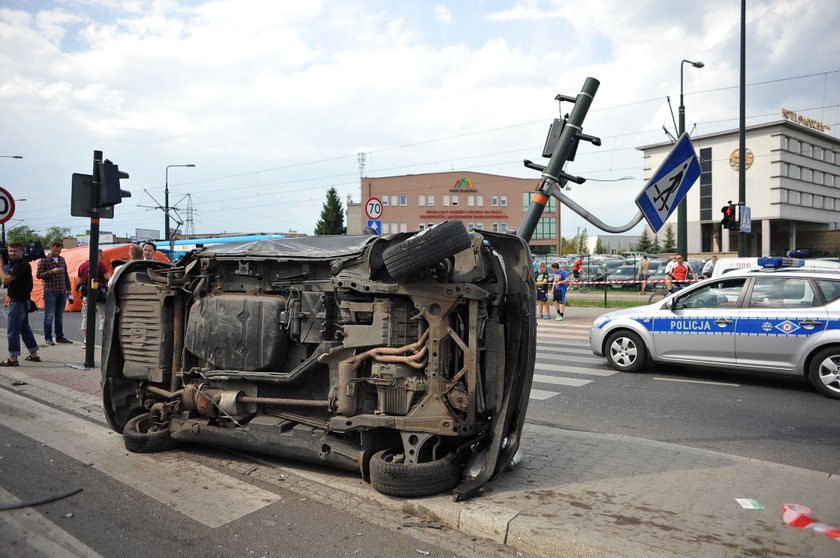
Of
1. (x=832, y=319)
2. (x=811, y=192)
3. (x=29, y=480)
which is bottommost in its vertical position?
(x=29, y=480)

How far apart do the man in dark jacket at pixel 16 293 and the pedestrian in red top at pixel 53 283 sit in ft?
4.59

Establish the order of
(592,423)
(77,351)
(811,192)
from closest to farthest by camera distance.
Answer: (592,423)
(77,351)
(811,192)

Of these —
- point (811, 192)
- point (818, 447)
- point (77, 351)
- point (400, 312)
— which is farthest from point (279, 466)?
point (811, 192)

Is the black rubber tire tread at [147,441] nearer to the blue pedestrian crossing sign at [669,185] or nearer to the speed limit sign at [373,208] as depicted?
the blue pedestrian crossing sign at [669,185]

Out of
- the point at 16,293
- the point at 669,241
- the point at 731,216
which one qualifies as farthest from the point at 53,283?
the point at 669,241

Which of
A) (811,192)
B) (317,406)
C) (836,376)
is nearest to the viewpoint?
(317,406)

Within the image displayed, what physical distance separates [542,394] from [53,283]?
30.3ft

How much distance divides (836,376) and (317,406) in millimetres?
6784

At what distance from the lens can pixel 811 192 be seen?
65.8 meters

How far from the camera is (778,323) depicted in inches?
316

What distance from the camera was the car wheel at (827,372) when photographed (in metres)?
7.60

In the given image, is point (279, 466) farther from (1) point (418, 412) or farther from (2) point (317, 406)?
(1) point (418, 412)

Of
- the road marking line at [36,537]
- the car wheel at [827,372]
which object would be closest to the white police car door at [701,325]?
the car wheel at [827,372]

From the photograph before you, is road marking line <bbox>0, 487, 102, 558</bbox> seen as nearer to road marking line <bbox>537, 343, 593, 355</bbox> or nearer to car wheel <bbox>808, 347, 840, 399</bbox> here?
car wheel <bbox>808, 347, 840, 399</bbox>
